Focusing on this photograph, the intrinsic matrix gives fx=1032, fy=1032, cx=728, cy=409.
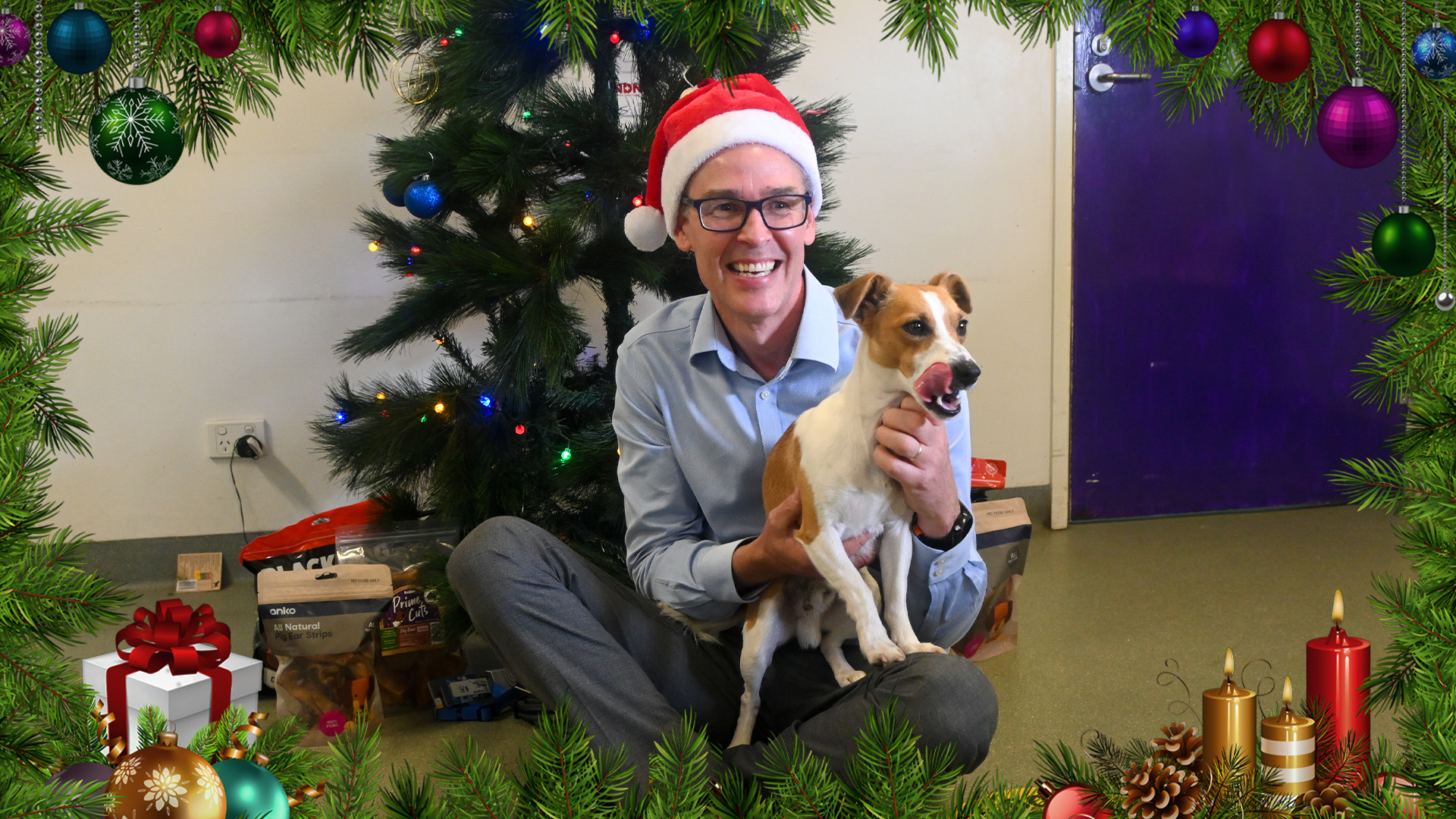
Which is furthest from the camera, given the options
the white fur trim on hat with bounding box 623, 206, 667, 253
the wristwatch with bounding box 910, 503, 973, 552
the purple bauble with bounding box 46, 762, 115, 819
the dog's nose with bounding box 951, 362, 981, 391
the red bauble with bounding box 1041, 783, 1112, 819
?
the white fur trim on hat with bounding box 623, 206, 667, 253

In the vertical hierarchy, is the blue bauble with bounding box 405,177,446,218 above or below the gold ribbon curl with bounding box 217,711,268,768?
above

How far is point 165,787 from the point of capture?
29.7 inches

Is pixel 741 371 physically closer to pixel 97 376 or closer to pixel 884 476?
pixel 884 476

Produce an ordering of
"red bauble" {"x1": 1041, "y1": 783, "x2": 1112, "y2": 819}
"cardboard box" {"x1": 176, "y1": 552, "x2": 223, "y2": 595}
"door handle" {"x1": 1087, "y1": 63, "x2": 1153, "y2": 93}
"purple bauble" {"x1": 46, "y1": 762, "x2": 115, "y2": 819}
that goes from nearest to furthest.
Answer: "purple bauble" {"x1": 46, "y1": 762, "x2": 115, "y2": 819}, "red bauble" {"x1": 1041, "y1": 783, "x2": 1112, "y2": 819}, "cardboard box" {"x1": 176, "y1": 552, "x2": 223, "y2": 595}, "door handle" {"x1": 1087, "y1": 63, "x2": 1153, "y2": 93}

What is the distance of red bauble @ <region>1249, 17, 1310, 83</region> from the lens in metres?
0.76

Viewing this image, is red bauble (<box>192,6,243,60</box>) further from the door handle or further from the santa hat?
the door handle

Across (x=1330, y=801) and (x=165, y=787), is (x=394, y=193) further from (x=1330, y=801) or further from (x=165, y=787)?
(x=1330, y=801)

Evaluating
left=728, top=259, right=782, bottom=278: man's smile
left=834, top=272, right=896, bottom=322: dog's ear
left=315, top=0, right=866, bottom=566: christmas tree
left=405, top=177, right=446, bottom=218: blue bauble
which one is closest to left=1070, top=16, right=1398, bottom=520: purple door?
left=315, top=0, right=866, bottom=566: christmas tree

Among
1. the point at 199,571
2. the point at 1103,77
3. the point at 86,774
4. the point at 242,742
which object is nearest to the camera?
the point at 86,774

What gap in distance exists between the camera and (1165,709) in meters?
2.12

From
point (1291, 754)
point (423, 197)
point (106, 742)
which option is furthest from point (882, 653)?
point (423, 197)

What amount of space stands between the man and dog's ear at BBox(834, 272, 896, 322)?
0.15m

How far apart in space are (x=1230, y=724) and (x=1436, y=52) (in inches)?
23.0

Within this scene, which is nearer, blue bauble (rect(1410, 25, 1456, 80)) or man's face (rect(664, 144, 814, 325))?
blue bauble (rect(1410, 25, 1456, 80))
